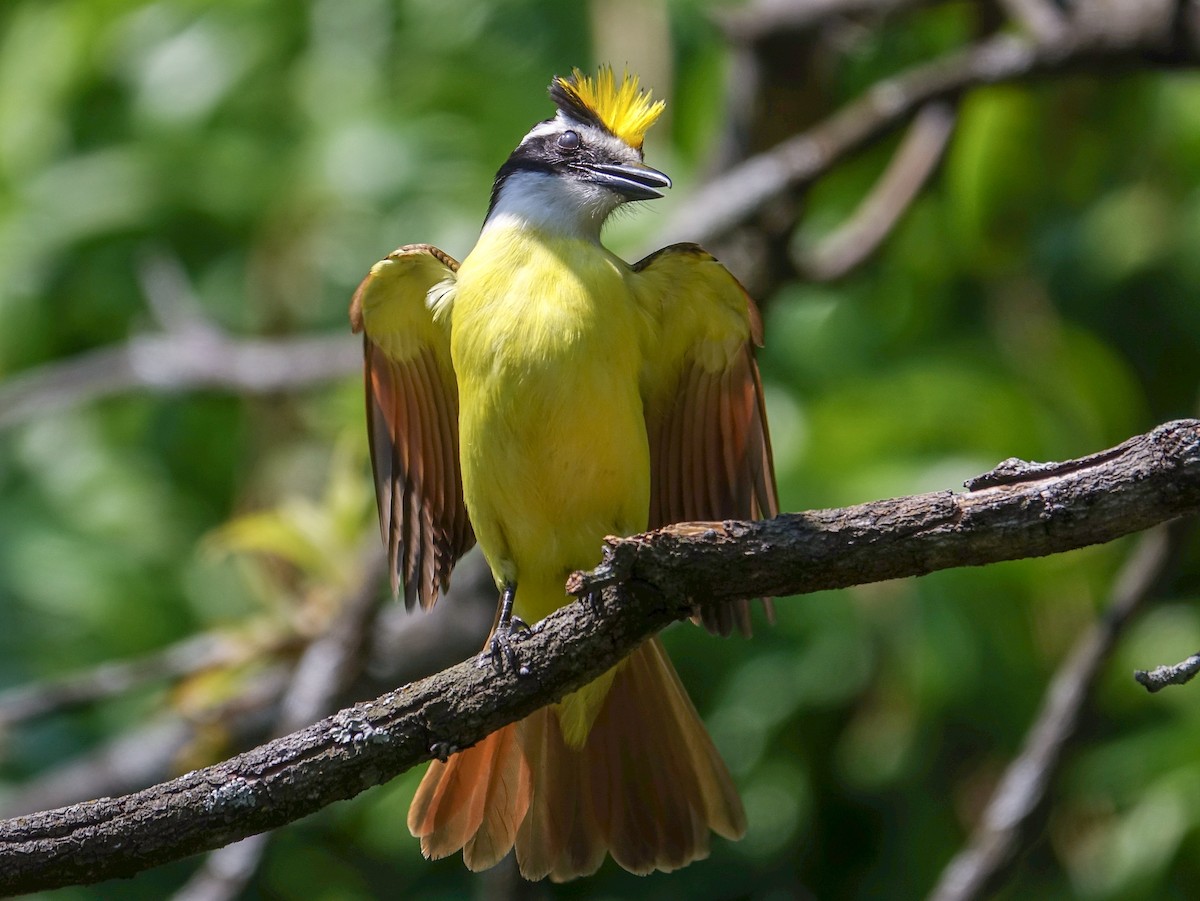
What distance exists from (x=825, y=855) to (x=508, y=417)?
137 inches

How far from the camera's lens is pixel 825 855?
21.1 feet

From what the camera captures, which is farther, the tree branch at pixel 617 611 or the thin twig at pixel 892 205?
the thin twig at pixel 892 205

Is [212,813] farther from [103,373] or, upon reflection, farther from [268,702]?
[103,373]

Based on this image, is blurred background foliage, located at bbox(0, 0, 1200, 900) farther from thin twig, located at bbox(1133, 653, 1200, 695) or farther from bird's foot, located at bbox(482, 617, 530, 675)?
thin twig, located at bbox(1133, 653, 1200, 695)

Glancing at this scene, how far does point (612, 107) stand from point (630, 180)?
0.27 metres

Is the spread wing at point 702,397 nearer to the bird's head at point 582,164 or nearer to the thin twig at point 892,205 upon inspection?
the bird's head at point 582,164

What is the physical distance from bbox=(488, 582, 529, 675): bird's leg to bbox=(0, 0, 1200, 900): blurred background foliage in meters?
1.65

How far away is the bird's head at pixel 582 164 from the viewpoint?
395 cm

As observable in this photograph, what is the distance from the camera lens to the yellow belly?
3527 millimetres

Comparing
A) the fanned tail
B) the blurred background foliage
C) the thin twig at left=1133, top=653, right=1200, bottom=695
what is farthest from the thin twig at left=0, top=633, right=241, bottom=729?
the thin twig at left=1133, top=653, right=1200, bottom=695

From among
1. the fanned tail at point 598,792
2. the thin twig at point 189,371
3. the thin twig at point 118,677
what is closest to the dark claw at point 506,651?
the fanned tail at point 598,792

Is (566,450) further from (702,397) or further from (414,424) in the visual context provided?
(414,424)

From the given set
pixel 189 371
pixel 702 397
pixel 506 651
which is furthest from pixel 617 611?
pixel 189 371

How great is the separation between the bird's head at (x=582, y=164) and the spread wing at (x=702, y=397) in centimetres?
28
